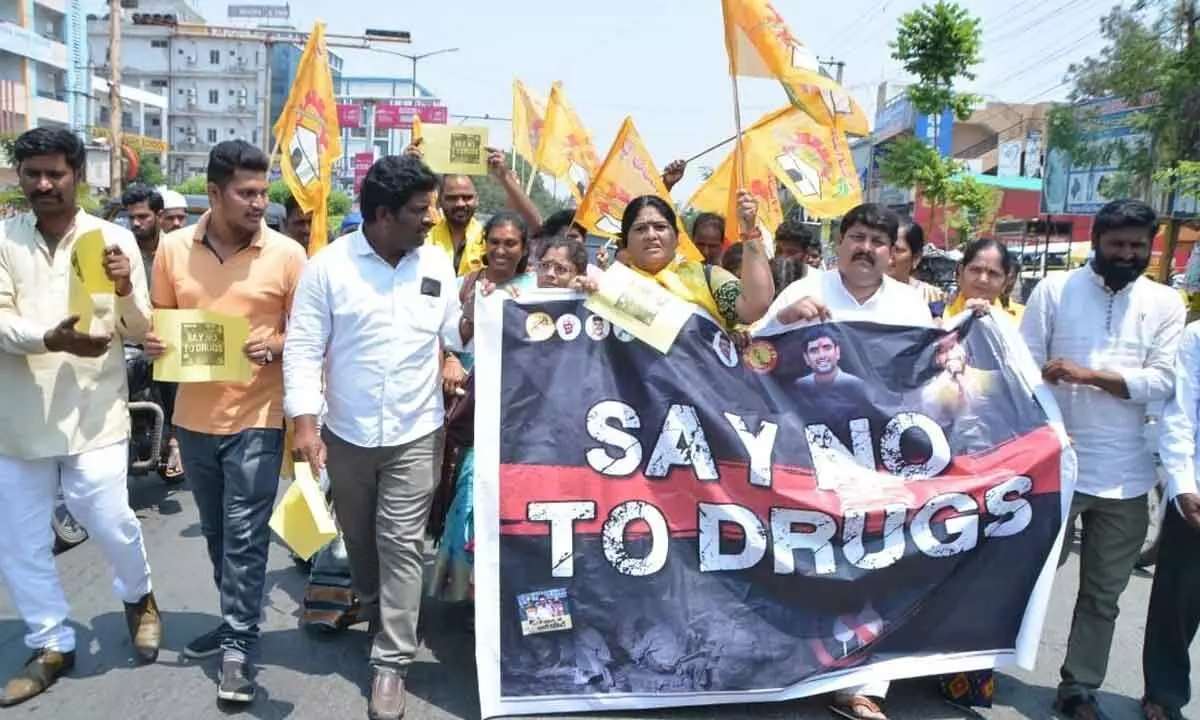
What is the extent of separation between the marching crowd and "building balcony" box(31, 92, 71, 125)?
149 feet

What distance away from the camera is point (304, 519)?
3.21 metres

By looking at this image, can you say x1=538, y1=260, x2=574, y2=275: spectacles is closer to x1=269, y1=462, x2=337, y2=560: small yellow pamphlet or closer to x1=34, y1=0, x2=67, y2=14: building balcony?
x1=269, y1=462, x2=337, y2=560: small yellow pamphlet

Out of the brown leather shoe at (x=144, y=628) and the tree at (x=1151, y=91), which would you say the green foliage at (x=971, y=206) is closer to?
the tree at (x=1151, y=91)

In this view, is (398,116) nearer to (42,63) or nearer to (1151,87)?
(1151,87)

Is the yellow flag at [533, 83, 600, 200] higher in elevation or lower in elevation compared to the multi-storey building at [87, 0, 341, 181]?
lower

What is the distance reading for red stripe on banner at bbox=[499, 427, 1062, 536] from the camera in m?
3.41

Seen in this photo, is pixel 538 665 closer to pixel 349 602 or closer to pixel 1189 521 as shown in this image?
pixel 349 602

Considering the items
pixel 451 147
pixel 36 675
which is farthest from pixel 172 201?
pixel 36 675

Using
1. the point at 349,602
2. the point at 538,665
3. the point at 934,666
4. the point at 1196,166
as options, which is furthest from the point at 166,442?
the point at 1196,166

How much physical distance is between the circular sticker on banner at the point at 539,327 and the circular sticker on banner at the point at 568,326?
0.03 m

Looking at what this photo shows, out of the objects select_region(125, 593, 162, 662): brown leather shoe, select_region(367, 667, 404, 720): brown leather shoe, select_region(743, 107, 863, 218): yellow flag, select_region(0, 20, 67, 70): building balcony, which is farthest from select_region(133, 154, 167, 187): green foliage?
select_region(367, 667, 404, 720): brown leather shoe

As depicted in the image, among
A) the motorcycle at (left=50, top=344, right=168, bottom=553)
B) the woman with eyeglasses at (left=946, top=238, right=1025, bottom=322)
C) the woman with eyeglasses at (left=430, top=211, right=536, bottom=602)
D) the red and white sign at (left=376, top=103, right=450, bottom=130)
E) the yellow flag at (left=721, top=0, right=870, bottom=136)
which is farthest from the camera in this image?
the red and white sign at (left=376, top=103, right=450, bottom=130)

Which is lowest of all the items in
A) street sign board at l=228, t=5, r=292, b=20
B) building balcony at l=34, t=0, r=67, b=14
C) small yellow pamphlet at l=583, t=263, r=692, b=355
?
small yellow pamphlet at l=583, t=263, r=692, b=355

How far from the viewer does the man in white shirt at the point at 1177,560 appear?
3.42m
